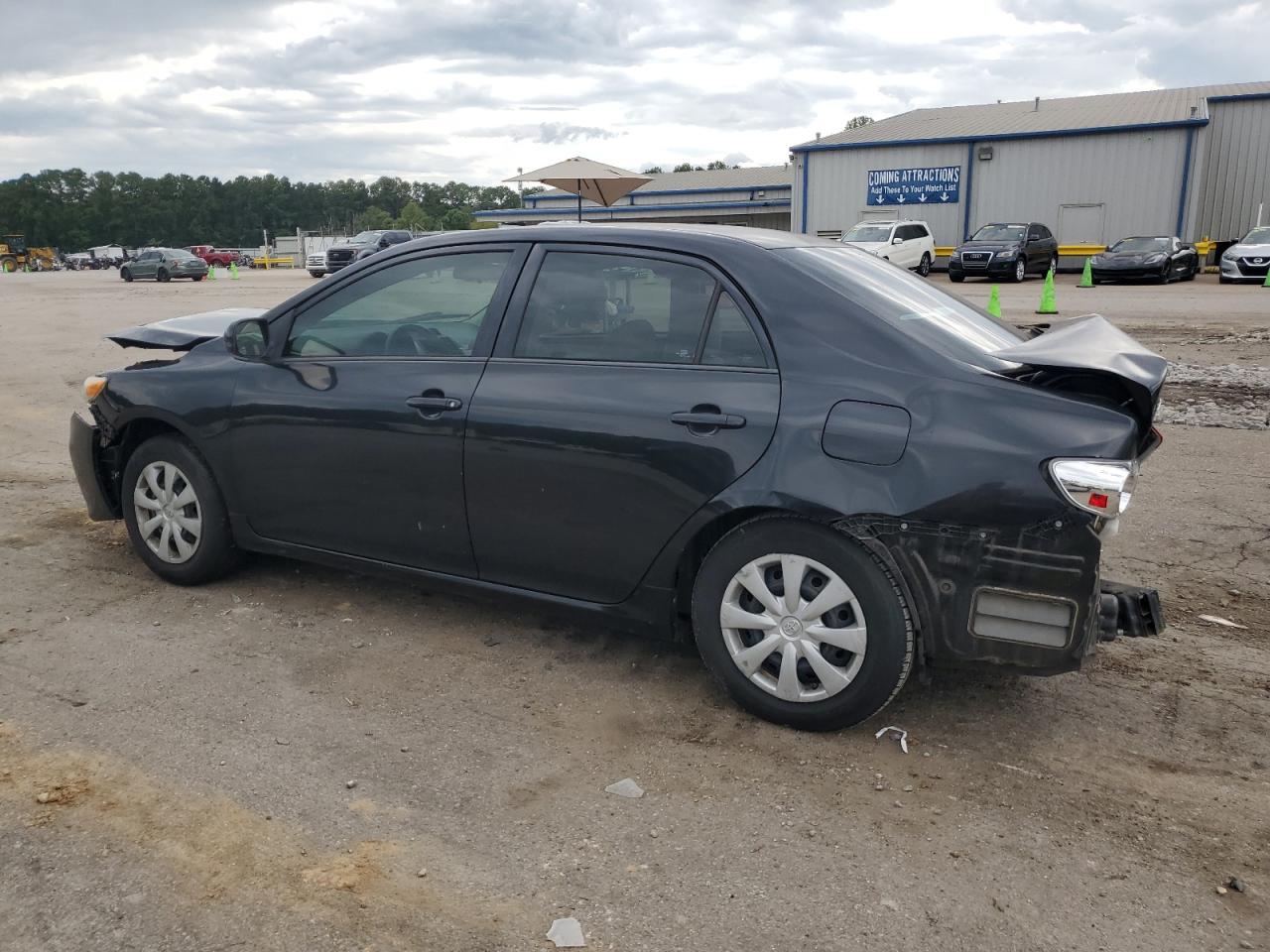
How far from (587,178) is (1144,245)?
50.9ft

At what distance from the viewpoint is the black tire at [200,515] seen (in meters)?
4.58

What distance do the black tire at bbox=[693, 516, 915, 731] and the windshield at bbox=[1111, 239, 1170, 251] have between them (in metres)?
26.7

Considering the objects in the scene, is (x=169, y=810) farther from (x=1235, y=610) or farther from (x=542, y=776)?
(x=1235, y=610)

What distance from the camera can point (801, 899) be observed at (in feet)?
8.56

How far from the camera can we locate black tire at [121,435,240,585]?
15.0ft

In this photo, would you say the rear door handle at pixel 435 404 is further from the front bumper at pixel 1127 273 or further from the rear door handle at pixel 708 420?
the front bumper at pixel 1127 273

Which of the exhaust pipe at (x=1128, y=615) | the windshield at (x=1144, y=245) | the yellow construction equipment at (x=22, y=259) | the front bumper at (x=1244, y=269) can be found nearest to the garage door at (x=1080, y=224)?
the windshield at (x=1144, y=245)

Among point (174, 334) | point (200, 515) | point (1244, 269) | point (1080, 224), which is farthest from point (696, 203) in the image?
point (200, 515)

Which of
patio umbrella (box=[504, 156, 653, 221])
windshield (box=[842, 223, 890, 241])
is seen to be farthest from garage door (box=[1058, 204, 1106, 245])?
patio umbrella (box=[504, 156, 653, 221])

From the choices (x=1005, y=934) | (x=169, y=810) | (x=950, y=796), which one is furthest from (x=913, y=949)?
(x=169, y=810)

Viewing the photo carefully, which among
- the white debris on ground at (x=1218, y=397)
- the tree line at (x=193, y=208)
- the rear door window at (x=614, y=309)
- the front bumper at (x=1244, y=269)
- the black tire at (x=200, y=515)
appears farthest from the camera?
the tree line at (x=193, y=208)

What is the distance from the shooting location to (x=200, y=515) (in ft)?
15.1

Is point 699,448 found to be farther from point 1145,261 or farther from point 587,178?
point 1145,261

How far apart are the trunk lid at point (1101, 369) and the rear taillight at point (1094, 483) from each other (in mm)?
255
